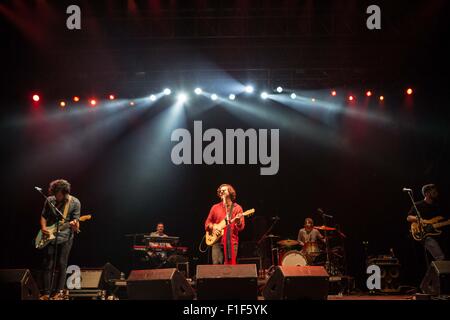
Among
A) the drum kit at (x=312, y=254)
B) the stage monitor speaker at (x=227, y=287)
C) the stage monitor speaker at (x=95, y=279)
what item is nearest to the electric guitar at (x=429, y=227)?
the drum kit at (x=312, y=254)

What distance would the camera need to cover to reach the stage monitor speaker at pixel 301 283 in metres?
6.46

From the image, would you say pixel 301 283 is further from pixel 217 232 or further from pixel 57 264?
pixel 57 264

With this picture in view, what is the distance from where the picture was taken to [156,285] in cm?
648

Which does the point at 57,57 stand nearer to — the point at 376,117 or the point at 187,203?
the point at 187,203

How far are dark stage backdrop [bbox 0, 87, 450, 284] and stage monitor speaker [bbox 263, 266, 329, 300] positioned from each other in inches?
287

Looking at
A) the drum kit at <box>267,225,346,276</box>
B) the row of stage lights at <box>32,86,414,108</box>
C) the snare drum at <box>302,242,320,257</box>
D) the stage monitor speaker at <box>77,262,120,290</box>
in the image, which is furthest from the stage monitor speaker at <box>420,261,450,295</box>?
the row of stage lights at <box>32,86,414,108</box>

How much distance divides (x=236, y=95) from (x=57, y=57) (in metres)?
4.82

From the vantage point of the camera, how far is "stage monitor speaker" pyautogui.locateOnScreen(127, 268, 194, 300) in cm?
645

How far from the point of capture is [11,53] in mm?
11477

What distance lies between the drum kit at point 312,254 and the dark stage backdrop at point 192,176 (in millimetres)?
1187

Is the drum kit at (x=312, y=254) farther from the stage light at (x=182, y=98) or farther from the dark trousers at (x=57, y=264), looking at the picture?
the dark trousers at (x=57, y=264)

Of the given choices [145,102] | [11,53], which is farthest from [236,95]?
[11,53]

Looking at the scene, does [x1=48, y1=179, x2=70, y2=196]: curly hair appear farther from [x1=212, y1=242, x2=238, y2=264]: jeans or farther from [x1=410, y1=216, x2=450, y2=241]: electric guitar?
[x1=410, y1=216, x2=450, y2=241]: electric guitar
